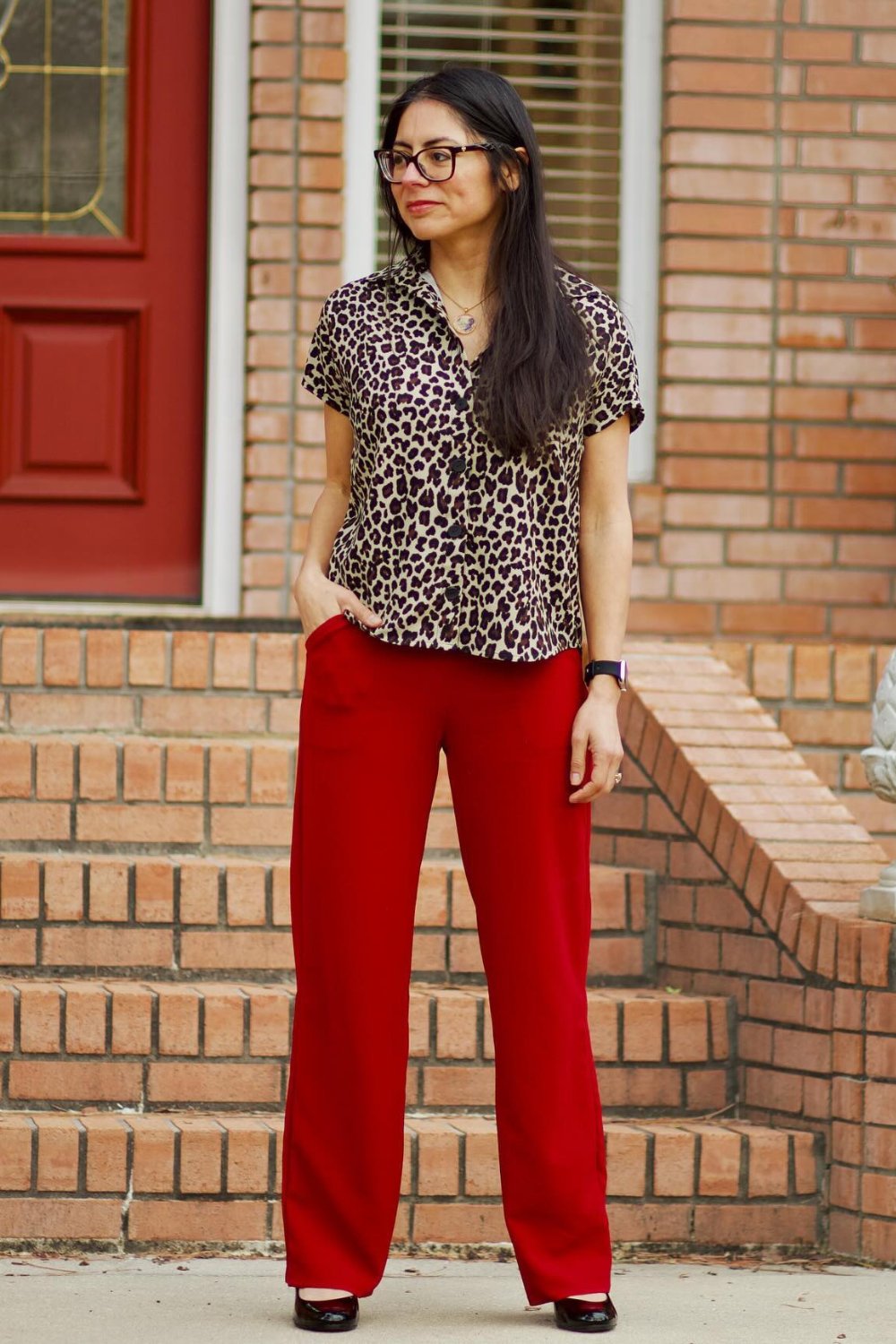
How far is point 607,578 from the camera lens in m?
3.20

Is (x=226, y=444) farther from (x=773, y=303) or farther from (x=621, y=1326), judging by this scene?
(x=621, y=1326)

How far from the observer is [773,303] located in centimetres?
543

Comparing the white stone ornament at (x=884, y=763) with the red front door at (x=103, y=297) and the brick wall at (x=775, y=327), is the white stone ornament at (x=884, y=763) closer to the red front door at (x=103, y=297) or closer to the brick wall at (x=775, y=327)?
the brick wall at (x=775, y=327)

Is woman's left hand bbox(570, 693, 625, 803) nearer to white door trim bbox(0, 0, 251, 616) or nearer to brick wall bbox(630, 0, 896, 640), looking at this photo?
brick wall bbox(630, 0, 896, 640)

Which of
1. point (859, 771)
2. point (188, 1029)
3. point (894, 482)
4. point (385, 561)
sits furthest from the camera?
point (894, 482)

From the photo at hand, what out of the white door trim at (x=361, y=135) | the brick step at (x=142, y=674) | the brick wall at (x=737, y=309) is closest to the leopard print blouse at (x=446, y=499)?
the brick step at (x=142, y=674)

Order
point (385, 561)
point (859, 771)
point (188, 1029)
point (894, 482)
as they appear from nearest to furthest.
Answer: point (385, 561) → point (188, 1029) → point (859, 771) → point (894, 482)

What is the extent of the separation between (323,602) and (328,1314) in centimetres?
109

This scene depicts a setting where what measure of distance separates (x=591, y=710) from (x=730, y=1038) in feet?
4.07

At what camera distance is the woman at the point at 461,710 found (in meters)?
3.09

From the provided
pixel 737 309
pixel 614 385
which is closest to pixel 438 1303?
pixel 614 385

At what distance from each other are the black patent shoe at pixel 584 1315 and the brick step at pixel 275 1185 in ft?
1.89

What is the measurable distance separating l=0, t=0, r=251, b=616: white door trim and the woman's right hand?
7.57ft

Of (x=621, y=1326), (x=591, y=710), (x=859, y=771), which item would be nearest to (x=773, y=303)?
(x=859, y=771)
